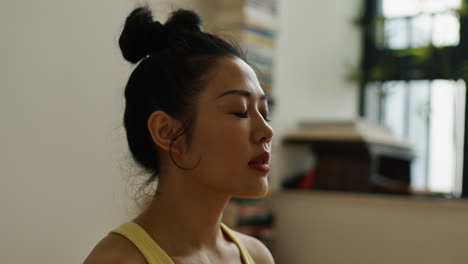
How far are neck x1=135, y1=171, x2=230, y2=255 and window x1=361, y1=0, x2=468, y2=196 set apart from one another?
219 cm

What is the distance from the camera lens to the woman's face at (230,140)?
1.11m

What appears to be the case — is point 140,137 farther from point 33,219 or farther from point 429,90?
point 429,90

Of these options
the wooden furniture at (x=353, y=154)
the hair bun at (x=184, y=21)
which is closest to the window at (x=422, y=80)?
the wooden furniture at (x=353, y=154)

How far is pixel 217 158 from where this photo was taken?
111 centimetres

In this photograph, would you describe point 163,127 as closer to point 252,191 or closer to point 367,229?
point 252,191

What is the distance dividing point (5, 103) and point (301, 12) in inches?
80.3

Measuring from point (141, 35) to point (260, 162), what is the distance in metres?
0.37

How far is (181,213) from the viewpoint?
1171mm

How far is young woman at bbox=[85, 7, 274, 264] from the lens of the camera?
111cm

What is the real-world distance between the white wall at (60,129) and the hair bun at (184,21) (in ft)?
1.19

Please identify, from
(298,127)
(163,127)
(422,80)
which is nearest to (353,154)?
(298,127)

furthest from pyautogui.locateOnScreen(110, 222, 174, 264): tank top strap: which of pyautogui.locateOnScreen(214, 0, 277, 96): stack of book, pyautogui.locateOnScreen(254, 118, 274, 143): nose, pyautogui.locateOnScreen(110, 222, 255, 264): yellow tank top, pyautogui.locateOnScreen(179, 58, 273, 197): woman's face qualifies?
pyautogui.locateOnScreen(214, 0, 277, 96): stack of book

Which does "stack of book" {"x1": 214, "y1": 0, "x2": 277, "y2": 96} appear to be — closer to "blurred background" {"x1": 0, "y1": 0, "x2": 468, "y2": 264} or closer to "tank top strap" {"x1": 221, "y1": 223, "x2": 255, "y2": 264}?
"blurred background" {"x1": 0, "y1": 0, "x2": 468, "y2": 264}

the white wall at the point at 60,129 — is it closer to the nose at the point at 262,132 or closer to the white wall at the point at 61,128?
the white wall at the point at 61,128
